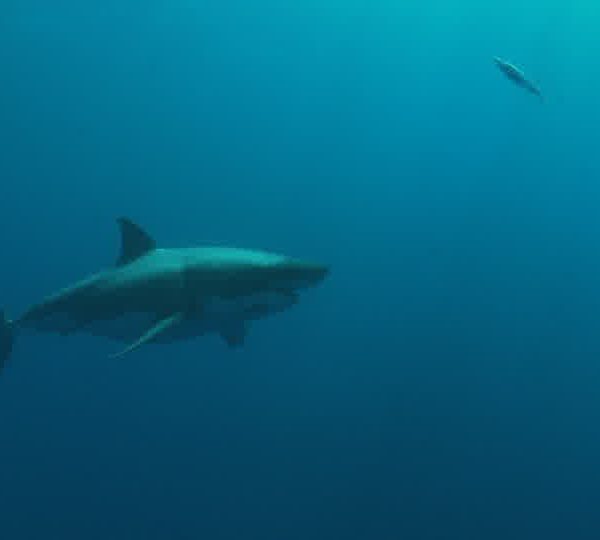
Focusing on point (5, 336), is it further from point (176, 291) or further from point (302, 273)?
point (302, 273)

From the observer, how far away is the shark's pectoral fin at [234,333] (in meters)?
5.79

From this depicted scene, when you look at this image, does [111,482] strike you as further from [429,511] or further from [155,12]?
[155,12]

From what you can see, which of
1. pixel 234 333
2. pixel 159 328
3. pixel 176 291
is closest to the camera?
pixel 159 328

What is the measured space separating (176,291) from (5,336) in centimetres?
194

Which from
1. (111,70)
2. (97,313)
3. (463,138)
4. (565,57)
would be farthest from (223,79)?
(97,313)

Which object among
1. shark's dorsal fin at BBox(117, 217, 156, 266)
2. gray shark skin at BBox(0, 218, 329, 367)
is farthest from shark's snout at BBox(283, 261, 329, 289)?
shark's dorsal fin at BBox(117, 217, 156, 266)

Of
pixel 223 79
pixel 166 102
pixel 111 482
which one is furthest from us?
pixel 223 79

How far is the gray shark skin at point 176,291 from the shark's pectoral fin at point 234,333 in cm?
3

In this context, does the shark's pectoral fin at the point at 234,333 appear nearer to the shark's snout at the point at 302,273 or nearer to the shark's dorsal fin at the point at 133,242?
the shark's snout at the point at 302,273

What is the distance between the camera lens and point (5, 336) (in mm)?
6445

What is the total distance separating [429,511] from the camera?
1261 cm

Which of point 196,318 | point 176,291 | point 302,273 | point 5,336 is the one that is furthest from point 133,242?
point 5,336

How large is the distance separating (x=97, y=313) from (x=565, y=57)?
2032 centimetres

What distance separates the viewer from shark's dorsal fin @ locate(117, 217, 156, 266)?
577cm
